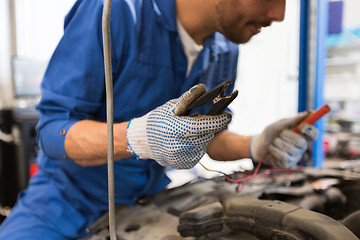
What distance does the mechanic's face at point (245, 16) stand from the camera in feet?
1.98

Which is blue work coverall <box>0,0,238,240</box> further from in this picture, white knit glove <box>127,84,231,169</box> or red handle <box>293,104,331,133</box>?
red handle <box>293,104,331,133</box>

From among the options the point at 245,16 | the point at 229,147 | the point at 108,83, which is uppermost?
the point at 245,16

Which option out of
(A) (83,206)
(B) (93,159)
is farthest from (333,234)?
(A) (83,206)

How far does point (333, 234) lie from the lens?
412mm

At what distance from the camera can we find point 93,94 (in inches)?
25.6

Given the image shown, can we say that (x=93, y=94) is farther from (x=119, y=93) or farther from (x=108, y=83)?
(x=108, y=83)

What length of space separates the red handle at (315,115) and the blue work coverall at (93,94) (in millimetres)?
324

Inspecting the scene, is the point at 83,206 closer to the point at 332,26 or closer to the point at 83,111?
the point at 83,111

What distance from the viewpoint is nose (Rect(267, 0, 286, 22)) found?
1.94 feet

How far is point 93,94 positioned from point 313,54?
138 centimetres

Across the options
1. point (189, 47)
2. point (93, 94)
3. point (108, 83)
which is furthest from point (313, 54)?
point (108, 83)

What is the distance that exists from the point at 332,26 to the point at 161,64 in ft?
5.10

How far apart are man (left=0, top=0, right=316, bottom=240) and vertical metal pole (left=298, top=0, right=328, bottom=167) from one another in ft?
2.89

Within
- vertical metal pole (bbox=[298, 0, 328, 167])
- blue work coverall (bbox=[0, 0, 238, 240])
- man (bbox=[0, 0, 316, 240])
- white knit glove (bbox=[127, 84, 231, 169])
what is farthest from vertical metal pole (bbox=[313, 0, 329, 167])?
white knit glove (bbox=[127, 84, 231, 169])
